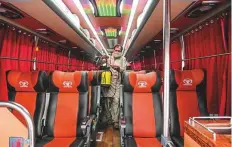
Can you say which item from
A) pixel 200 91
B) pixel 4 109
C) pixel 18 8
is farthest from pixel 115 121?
pixel 4 109

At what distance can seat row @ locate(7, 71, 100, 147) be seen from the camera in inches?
136

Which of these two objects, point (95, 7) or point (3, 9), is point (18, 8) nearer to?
point (3, 9)

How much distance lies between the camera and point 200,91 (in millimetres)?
3439

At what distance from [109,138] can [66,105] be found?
5.59 ft

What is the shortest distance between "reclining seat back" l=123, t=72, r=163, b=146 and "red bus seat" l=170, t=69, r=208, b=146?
7.8 inches

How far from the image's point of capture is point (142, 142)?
10.5 ft

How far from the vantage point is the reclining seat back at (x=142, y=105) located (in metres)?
Answer: 3.45

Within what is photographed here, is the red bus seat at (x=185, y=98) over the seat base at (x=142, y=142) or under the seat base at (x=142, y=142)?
over

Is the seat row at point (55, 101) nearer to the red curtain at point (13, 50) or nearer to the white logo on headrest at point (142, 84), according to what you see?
the red curtain at point (13, 50)

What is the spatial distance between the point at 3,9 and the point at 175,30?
9.29 feet

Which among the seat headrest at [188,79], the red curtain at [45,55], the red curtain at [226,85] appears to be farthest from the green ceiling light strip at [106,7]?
the red curtain at [226,85]

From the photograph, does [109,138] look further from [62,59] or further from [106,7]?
[62,59]

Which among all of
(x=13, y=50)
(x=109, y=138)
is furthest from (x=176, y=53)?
(x=13, y=50)

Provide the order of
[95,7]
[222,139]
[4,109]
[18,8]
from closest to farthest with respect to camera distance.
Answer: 1. [222,139]
2. [4,109]
3. [18,8]
4. [95,7]
